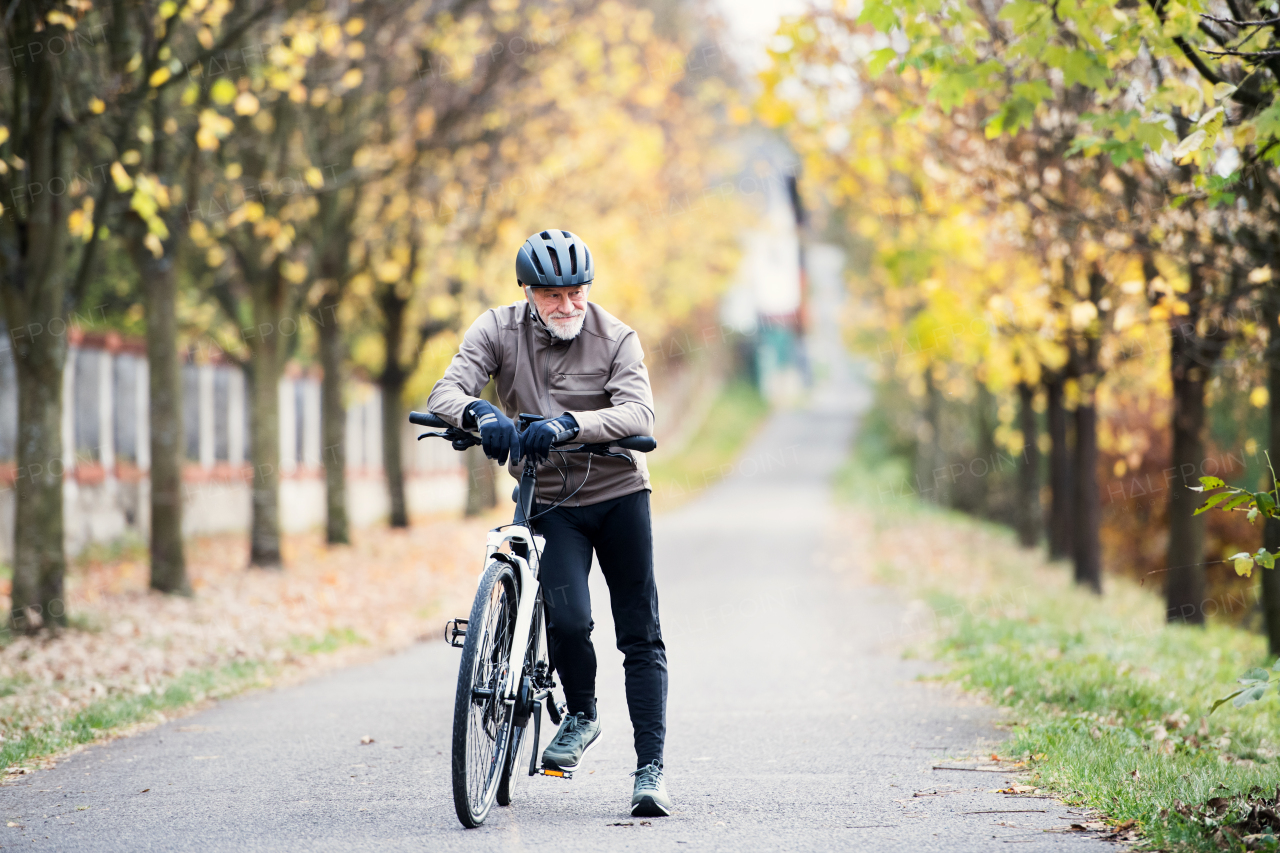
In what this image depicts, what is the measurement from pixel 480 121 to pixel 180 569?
24.7 ft

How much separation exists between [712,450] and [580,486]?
44245 mm

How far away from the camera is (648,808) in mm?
4836

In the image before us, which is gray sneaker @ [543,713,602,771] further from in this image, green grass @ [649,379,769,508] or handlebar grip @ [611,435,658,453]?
green grass @ [649,379,769,508]

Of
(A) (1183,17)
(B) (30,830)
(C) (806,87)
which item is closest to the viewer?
(B) (30,830)

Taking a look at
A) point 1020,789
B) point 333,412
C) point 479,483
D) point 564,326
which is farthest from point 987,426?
point 564,326

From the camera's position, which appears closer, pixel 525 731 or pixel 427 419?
pixel 427 419

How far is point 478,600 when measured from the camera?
14.6 ft

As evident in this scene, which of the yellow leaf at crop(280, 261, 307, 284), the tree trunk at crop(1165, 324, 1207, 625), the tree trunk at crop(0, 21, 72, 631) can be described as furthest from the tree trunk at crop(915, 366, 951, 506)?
the tree trunk at crop(0, 21, 72, 631)

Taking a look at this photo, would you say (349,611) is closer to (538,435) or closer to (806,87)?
(806,87)

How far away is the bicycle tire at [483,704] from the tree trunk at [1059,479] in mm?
13379

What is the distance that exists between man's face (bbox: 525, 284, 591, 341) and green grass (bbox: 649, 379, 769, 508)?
19473 mm

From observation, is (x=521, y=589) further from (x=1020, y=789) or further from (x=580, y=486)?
(x=1020, y=789)

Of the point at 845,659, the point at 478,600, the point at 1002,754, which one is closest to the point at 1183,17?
the point at 1002,754

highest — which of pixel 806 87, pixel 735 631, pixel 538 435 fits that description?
pixel 806 87
